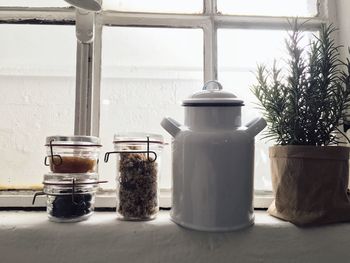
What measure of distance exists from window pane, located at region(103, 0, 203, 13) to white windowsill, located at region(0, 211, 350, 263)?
1.72ft

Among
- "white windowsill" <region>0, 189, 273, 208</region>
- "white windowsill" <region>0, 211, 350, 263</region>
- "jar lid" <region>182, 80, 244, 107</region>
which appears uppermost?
"jar lid" <region>182, 80, 244, 107</region>

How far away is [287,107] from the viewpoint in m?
0.67

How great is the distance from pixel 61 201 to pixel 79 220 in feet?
0.16

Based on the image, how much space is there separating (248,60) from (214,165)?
373 millimetres

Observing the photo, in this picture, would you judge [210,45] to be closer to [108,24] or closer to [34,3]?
[108,24]

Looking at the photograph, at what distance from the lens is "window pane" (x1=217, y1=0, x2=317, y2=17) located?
2.88ft

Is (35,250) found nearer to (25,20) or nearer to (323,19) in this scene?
(25,20)

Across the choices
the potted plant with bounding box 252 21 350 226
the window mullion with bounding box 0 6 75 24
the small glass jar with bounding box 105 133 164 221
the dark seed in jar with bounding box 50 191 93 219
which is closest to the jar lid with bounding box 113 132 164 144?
the small glass jar with bounding box 105 133 164 221

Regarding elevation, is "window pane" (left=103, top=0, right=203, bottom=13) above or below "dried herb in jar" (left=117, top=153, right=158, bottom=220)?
above

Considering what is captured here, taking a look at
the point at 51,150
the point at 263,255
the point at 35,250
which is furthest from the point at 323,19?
the point at 35,250

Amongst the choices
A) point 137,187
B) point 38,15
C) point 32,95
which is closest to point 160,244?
point 137,187

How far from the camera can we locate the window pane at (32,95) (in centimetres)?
81

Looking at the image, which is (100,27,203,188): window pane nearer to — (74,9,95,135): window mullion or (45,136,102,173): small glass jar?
(74,9,95,135): window mullion

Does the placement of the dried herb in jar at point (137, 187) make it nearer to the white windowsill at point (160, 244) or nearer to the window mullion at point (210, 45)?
the white windowsill at point (160, 244)
